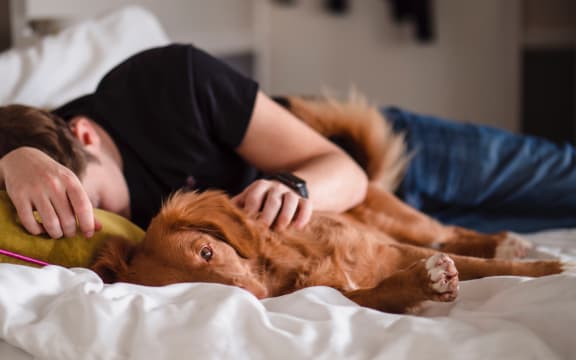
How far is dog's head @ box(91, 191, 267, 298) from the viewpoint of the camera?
3.23ft

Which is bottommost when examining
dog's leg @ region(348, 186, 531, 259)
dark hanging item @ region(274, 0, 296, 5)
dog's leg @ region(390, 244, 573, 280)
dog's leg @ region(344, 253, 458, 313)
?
dog's leg @ region(348, 186, 531, 259)

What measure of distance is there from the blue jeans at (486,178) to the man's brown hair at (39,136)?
3.39 ft

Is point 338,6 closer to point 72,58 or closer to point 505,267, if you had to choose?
point 72,58

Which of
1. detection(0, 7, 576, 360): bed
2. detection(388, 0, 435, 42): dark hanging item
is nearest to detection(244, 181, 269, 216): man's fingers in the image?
detection(0, 7, 576, 360): bed

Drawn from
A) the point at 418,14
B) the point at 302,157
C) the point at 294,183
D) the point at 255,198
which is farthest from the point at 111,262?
the point at 418,14

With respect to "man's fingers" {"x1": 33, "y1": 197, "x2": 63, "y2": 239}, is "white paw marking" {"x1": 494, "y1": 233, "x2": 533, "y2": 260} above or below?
below

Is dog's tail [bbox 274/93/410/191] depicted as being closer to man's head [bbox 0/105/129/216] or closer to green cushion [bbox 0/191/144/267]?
man's head [bbox 0/105/129/216]

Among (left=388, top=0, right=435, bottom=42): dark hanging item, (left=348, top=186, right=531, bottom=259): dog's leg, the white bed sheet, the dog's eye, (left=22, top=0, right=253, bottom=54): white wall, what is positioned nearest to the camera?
the white bed sheet

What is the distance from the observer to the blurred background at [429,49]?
3.89 metres

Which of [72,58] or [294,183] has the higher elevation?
[72,58]

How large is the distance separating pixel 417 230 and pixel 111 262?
2.73 ft

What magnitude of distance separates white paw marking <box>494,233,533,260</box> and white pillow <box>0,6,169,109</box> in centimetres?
118

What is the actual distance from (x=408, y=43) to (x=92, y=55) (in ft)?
8.11

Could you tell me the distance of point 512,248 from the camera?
146 centimetres
